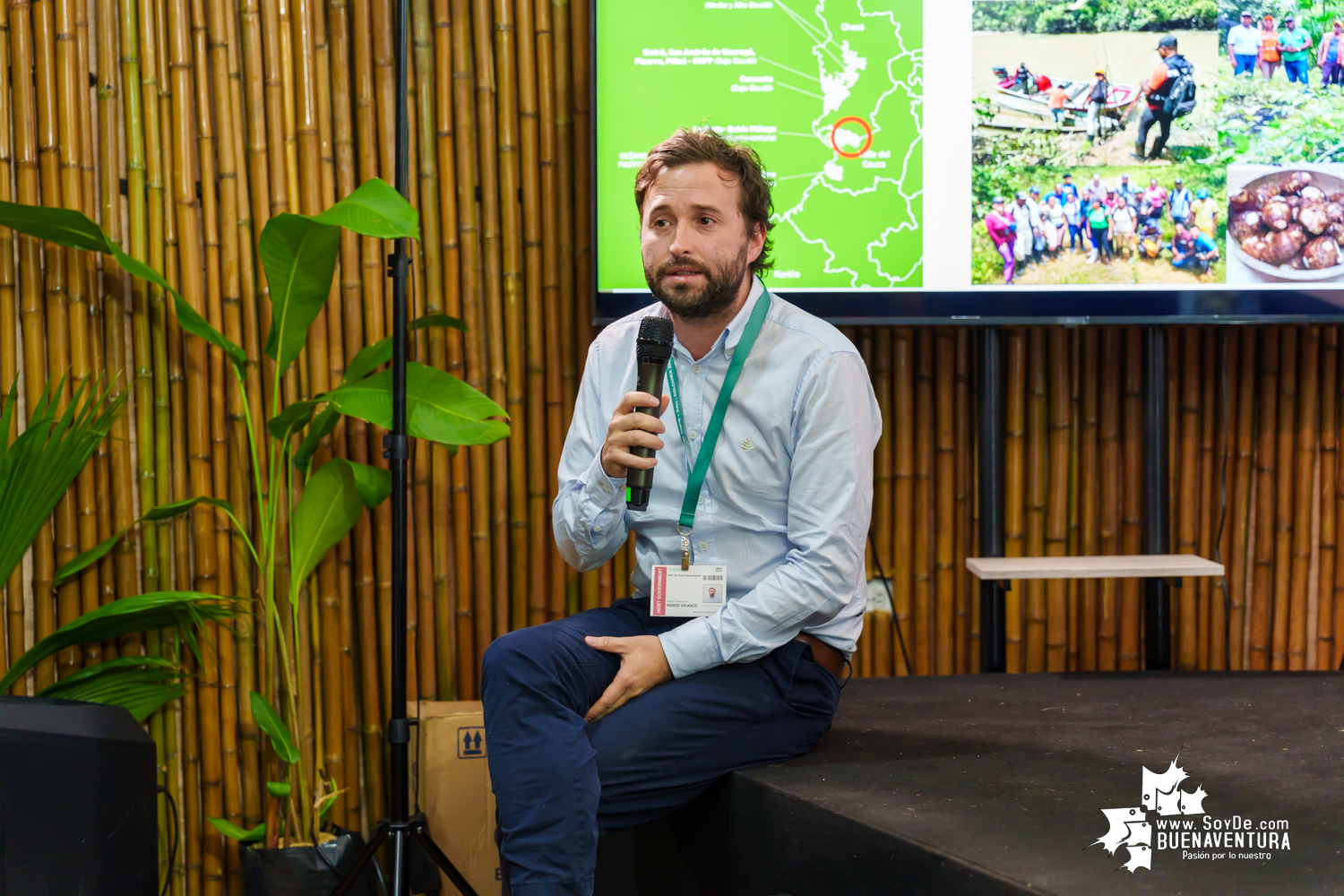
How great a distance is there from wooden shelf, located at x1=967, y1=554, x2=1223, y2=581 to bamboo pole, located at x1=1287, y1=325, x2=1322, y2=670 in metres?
0.44

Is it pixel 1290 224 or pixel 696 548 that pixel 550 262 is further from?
pixel 1290 224

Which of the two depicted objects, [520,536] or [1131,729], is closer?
[1131,729]

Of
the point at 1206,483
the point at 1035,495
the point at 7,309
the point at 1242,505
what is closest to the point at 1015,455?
the point at 1035,495

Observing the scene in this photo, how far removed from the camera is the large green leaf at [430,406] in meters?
2.19

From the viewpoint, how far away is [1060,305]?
253 cm

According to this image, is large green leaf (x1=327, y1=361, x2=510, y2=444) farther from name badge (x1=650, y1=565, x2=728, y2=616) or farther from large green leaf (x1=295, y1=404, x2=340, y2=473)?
name badge (x1=650, y1=565, x2=728, y2=616)

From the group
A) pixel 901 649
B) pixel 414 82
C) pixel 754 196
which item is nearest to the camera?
pixel 754 196

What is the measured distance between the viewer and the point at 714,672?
1658 mm

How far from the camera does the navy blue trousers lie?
1.43m

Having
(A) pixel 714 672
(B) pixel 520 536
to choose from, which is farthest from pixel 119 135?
(A) pixel 714 672

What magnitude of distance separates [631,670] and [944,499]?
4.82ft

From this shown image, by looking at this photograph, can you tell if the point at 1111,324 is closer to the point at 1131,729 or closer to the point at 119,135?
the point at 1131,729

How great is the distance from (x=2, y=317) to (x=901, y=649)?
2.52 meters

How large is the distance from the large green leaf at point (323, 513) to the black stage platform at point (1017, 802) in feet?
3.39
